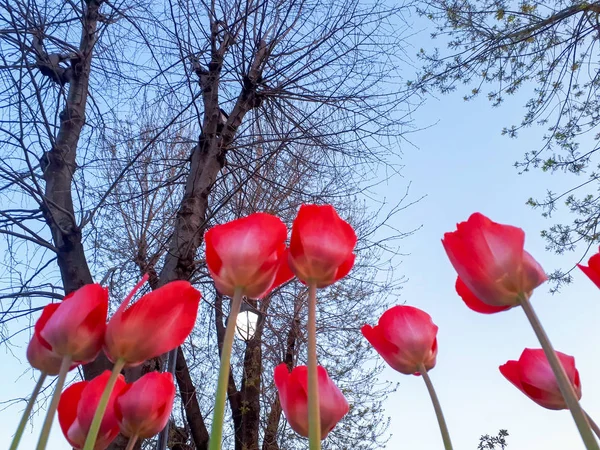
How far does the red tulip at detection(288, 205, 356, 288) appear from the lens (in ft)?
1.07

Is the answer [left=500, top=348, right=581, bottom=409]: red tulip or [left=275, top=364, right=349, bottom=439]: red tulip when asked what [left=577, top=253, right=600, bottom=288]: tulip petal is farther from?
[left=275, top=364, right=349, bottom=439]: red tulip

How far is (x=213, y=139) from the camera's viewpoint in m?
2.53

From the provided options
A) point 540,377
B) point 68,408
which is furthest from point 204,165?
point 540,377

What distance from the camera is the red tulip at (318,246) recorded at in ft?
1.07

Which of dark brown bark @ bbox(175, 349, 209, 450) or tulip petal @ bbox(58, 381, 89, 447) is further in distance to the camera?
dark brown bark @ bbox(175, 349, 209, 450)

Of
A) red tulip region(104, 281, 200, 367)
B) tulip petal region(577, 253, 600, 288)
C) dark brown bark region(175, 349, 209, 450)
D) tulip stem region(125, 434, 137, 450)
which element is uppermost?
dark brown bark region(175, 349, 209, 450)

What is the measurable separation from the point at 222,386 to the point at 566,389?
0.57 feet

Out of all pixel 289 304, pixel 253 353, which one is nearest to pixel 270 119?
pixel 289 304

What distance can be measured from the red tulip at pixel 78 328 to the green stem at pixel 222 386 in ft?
0.34

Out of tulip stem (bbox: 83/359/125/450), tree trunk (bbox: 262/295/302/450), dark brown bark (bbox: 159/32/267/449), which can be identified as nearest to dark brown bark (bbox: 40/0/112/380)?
dark brown bark (bbox: 159/32/267/449)

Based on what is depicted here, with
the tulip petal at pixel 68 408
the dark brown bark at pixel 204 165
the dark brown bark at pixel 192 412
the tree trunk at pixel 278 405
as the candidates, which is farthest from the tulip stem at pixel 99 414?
the dark brown bark at pixel 192 412

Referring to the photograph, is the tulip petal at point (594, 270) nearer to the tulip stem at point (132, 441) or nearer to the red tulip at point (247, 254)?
the red tulip at point (247, 254)

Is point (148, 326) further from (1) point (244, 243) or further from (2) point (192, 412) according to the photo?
(2) point (192, 412)

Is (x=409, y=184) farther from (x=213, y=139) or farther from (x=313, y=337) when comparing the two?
(x=313, y=337)
